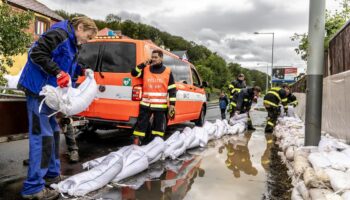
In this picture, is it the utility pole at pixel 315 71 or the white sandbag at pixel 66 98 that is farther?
the utility pole at pixel 315 71

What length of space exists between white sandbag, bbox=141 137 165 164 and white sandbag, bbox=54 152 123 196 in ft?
2.64

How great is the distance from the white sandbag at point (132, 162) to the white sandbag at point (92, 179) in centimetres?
17

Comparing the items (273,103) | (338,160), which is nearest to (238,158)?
(338,160)

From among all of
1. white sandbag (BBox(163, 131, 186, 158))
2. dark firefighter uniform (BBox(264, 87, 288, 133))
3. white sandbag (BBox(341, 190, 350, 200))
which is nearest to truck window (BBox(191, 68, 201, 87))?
dark firefighter uniform (BBox(264, 87, 288, 133))

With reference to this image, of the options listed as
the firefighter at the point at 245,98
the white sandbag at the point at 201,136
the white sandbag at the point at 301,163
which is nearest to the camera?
the white sandbag at the point at 301,163

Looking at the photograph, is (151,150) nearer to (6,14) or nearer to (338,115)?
(338,115)

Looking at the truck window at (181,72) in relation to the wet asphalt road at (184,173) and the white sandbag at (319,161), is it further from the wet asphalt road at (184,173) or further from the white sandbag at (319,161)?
the white sandbag at (319,161)

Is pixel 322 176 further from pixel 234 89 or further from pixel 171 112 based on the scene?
pixel 234 89

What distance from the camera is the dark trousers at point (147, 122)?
594cm

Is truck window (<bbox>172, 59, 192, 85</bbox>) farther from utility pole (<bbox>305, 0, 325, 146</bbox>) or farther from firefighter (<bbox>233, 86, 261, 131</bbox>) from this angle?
utility pole (<bbox>305, 0, 325, 146</bbox>)

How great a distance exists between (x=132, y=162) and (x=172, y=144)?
146 cm

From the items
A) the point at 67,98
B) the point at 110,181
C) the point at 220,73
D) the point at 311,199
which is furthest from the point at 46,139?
the point at 220,73

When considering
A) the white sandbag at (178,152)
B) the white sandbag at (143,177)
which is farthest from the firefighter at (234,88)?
the white sandbag at (143,177)

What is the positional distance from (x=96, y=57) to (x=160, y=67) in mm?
1303
